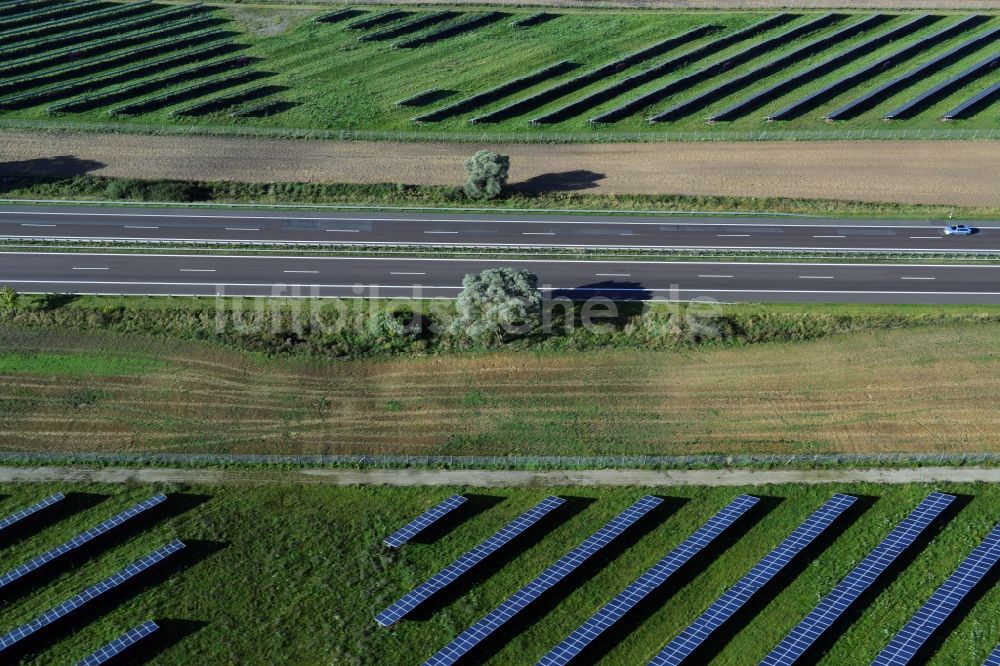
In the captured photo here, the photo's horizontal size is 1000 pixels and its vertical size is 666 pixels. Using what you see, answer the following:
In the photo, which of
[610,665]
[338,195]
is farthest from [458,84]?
[610,665]

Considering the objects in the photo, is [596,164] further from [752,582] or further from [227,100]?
[752,582]

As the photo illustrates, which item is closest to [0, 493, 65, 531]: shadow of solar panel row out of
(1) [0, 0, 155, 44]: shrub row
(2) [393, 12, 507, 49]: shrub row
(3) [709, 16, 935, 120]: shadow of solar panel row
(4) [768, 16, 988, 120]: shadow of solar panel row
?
(3) [709, 16, 935, 120]: shadow of solar panel row

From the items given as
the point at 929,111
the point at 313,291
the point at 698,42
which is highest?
the point at 698,42

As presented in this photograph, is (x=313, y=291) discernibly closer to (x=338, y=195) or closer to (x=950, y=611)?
(x=338, y=195)

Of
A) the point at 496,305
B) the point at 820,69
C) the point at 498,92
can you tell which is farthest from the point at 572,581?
the point at 820,69

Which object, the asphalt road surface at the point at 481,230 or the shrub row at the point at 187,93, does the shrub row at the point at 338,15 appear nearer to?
the shrub row at the point at 187,93

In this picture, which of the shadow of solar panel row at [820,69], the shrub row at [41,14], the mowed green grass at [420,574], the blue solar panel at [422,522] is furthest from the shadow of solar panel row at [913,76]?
the shrub row at [41,14]

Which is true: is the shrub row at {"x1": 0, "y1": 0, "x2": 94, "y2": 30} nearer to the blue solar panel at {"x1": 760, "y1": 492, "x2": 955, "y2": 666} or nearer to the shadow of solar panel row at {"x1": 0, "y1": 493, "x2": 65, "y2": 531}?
the shadow of solar panel row at {"x1": 0, "y1": 493, "x2": 65, "y2": 531}
